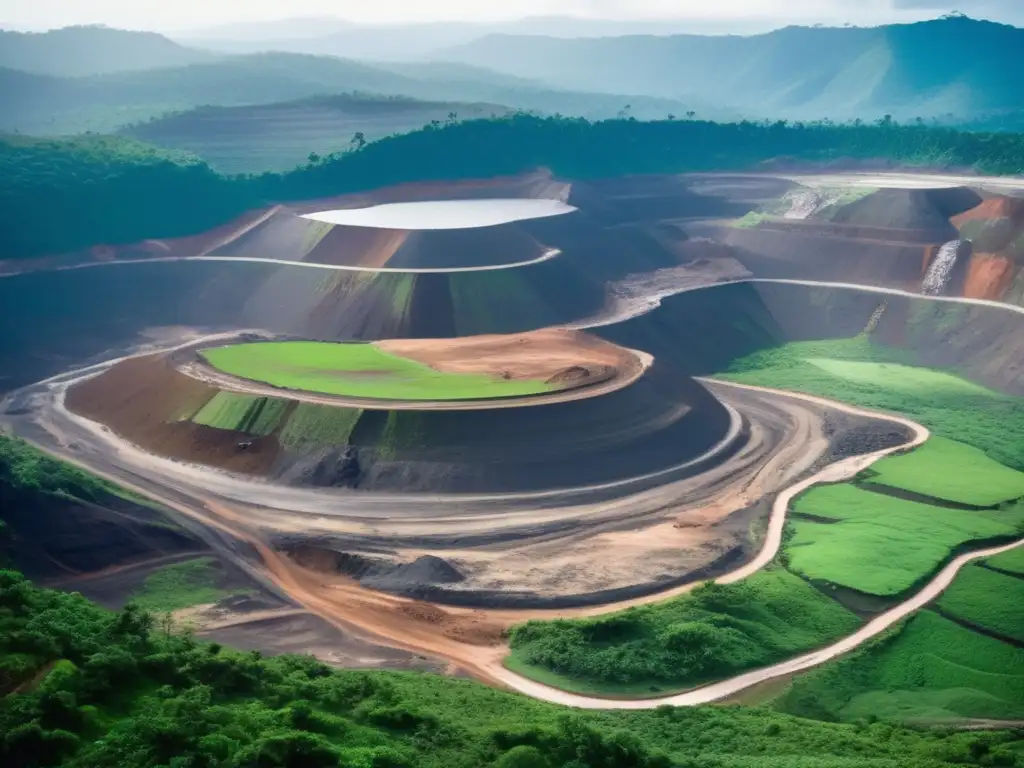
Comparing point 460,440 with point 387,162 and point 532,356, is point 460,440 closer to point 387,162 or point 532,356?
point 532,356

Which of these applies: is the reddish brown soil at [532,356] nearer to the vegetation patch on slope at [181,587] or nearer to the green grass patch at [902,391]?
the green grass patch at [902,391]

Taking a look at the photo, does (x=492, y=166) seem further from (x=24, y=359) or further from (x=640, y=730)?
(x=640, y=730)

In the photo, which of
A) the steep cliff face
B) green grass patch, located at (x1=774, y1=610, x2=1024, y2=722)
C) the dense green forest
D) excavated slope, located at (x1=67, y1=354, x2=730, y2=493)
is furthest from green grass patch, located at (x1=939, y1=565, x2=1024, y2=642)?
the dense green forest

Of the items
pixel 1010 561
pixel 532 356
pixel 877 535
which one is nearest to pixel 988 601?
pixel 1010 561

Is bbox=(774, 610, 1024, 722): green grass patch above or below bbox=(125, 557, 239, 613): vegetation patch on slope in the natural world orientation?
above

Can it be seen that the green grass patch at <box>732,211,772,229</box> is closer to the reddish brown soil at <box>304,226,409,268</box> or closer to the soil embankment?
the reddish brown soil at <box>304,226,409,268</box>

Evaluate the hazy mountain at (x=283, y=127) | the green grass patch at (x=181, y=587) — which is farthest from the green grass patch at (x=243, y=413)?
the hazy mountain at (x=283, y=127)
